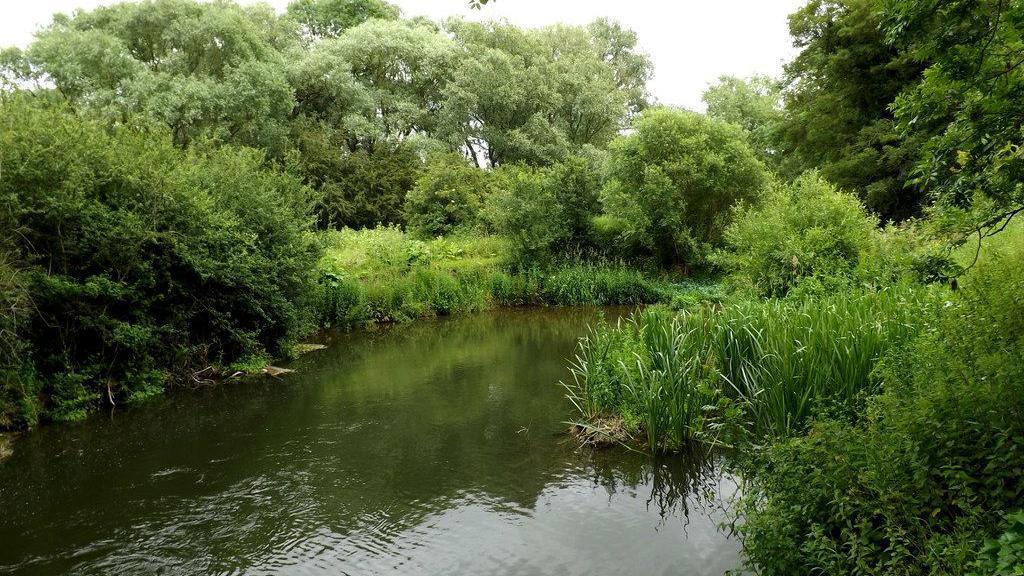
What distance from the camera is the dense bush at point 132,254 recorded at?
342 inches

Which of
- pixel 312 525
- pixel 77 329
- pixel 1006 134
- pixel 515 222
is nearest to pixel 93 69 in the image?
pixel 515 222

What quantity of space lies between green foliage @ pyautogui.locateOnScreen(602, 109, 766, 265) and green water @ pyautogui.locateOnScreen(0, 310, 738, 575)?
36.4 ft

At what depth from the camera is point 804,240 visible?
1038cm

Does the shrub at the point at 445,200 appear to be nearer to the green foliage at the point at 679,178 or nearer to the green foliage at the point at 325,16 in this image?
the green foliage at the point at 679,178

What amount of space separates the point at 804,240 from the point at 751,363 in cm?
461

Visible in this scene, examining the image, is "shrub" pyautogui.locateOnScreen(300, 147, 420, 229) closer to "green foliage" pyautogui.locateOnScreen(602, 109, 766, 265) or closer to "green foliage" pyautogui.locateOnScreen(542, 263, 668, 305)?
"green foliage" pyautogui.locateOnScreen(542, 263, 668, 305)

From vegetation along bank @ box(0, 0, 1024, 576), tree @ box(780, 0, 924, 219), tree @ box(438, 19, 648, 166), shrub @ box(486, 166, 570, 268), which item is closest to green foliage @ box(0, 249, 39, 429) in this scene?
vegetation along bank @ box(0, 0, 1024, 576)

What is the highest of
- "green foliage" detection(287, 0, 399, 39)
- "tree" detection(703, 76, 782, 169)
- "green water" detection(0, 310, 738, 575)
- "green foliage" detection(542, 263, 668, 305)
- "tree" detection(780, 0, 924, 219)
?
"green foliage" detection(287, 0, 399, 39)

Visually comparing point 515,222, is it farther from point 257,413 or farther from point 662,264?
point 257,413

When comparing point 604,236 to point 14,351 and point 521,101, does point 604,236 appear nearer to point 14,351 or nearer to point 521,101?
point 521,101

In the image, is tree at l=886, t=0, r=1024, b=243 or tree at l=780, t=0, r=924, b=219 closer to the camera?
tree at l=886, t=0, r=1024, b=243

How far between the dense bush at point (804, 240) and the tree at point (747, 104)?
68.2ft

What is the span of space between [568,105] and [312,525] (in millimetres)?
29074

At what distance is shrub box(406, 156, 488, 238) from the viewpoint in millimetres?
24875
